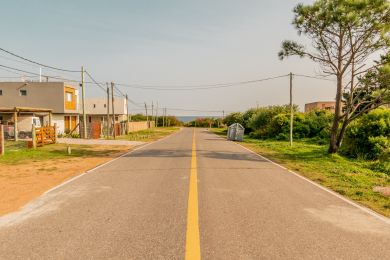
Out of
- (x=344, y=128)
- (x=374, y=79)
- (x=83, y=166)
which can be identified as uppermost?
(x=374, y=79)

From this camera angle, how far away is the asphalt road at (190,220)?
14.6ft

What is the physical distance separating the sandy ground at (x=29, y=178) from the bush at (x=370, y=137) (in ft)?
45.6

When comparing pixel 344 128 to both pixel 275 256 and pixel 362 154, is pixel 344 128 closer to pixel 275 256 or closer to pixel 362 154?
pixel 362 154

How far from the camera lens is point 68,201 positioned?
7309 millimetres

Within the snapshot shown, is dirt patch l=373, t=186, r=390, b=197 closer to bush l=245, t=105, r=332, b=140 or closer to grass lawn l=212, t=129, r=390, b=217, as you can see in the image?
grass lawn l=212, t=129, r=390, b=217

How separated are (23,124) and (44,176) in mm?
24762

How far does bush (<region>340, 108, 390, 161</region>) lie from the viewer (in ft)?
55.6

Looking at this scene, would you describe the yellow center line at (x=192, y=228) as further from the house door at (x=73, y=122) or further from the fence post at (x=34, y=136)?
the house door at (x=73, y=122)

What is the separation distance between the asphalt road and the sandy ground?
0.48 metres

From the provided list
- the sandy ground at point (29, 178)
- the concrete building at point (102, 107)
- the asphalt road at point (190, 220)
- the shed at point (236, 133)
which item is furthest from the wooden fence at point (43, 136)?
the concrete building at point (102, 107)

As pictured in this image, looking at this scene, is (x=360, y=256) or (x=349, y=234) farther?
(x=349, y=234)

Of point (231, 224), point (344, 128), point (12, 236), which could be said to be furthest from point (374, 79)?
point (12, 236)

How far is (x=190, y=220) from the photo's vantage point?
575cm

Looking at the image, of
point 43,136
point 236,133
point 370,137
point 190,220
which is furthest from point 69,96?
point 190,220
